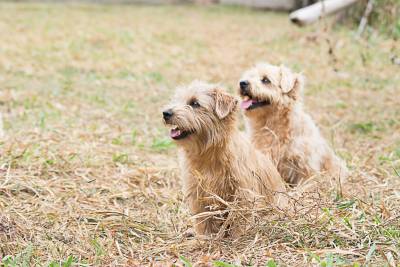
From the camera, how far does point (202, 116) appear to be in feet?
15.4

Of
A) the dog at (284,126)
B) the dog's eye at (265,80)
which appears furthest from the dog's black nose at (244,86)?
the dog's eye at (265,80)

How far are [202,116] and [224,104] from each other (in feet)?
0.58

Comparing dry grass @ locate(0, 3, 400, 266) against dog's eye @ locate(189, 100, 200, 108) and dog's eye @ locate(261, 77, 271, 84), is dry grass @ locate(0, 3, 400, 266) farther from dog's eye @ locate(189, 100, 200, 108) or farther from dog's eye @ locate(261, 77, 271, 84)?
dog's eye @ locate(261, 77, 271, 84)

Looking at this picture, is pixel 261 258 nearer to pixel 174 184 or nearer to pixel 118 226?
pixel 118 226

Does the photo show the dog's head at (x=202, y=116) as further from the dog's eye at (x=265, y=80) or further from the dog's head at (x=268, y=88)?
the dog's eye at (x=265, y=80)

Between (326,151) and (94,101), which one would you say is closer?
(326,151)

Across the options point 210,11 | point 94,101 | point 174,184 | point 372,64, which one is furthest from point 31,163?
point 210,11

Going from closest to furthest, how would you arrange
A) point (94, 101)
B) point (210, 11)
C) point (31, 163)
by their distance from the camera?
point (31, 163)
point (94, 101)
point (210, 11)

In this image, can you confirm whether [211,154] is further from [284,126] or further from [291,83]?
[291,83]

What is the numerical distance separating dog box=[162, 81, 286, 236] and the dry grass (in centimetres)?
28

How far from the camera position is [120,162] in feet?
20.8

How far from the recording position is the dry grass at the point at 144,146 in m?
4.25

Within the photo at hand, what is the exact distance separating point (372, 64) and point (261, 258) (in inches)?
346

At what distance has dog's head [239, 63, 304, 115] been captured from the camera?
586cm
